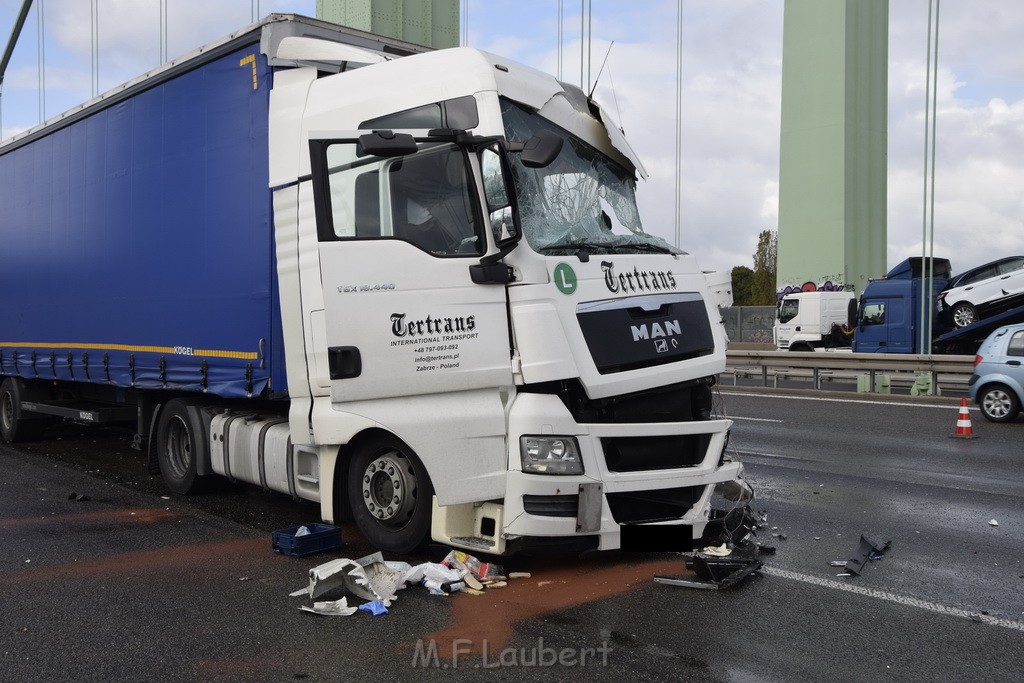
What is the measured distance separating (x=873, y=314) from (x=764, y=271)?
43993 millimetres

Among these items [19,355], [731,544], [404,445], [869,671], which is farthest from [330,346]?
[19,355]

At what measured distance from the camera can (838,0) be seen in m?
30.7

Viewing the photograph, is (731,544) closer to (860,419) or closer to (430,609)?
(430,609)

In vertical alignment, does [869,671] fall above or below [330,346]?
below

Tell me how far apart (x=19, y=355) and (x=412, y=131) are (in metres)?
8.26

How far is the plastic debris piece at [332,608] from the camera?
16.7ft

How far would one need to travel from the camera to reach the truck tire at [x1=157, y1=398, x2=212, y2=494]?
8234mm

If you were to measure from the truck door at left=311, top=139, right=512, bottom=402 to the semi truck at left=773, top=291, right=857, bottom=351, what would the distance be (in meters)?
27.1

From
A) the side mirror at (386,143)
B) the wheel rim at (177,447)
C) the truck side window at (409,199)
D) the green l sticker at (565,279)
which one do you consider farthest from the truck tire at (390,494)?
the wheel rim at (177,447)

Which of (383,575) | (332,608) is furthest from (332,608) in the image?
(383,575)

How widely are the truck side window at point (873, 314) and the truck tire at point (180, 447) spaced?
71.8ft

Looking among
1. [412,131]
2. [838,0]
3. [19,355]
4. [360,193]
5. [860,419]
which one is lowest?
[860,419]

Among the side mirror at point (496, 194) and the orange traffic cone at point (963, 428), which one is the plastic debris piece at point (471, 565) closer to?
the side mirror at point (496, 194)

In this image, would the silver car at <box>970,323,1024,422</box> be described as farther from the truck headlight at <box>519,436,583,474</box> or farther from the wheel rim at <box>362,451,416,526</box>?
the wheel rim at <box>362,451,416,526</box>
